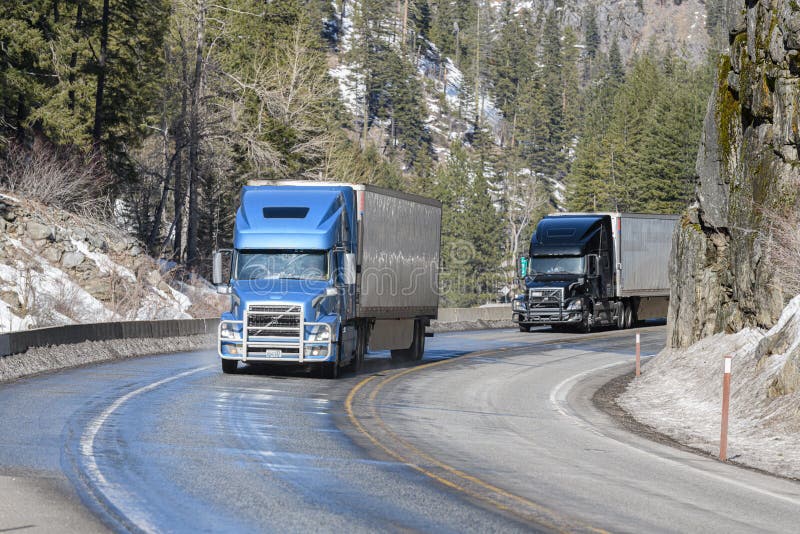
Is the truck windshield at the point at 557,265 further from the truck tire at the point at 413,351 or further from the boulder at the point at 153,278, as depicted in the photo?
the boulder at the point at 153,278

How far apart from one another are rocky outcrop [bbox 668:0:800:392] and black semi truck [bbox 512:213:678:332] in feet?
36.6

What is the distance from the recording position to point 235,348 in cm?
2270

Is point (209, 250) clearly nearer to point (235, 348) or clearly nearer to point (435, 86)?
point (235, 348)

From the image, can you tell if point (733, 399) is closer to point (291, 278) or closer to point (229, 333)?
point (291, 278)

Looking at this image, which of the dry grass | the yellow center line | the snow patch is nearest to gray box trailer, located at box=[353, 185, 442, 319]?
the yellow center line

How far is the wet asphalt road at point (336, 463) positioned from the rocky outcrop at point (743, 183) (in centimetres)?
504

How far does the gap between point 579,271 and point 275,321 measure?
822 inches

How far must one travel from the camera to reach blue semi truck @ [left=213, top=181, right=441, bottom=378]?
2234 centimetres

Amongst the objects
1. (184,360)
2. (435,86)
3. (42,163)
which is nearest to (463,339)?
(184,360)

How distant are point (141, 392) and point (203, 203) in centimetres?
4582

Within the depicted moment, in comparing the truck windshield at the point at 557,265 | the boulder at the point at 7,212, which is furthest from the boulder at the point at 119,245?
the truck windshield at the point at 557,265

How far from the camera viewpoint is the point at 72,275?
3625 centimetres

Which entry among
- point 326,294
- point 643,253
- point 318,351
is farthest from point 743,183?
point 643,253

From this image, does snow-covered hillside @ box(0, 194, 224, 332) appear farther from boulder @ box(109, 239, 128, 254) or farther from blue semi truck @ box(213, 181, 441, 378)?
blue semi truck @ box(213, 181, 441, 378)
